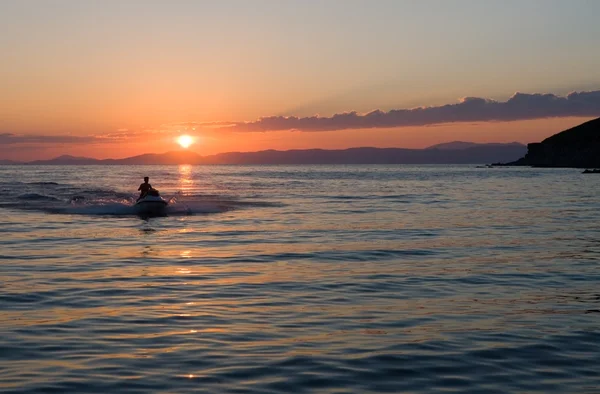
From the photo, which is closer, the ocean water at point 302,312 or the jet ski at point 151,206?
the ocean water at point 302,312

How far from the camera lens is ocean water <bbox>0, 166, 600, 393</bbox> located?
31.5 ft

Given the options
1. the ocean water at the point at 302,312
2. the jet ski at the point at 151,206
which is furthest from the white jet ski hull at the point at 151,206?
the ocean water at the point at 302,312

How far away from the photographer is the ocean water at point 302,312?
378 inches

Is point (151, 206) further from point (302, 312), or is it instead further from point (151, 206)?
point (302, 312)

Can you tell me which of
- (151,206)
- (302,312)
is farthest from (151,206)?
(302,312)

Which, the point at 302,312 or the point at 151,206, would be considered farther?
the point at 151,206

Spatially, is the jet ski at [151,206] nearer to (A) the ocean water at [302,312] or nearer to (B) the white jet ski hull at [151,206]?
(B) the white jet ski hull at [151,206]

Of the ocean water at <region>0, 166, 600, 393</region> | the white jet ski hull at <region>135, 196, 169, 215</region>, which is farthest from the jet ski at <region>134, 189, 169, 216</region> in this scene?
the ocean water at <region>0, 166, 600, 393</region>

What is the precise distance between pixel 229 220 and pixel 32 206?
18.3 meters

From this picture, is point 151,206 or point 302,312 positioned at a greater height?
point 151,206

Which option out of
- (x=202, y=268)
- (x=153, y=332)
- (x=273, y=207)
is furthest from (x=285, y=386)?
(x=273, y=207)

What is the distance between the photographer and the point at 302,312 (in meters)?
13.7

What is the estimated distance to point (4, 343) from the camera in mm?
11188

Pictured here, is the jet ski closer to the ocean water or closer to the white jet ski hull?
the white jet ski hull
